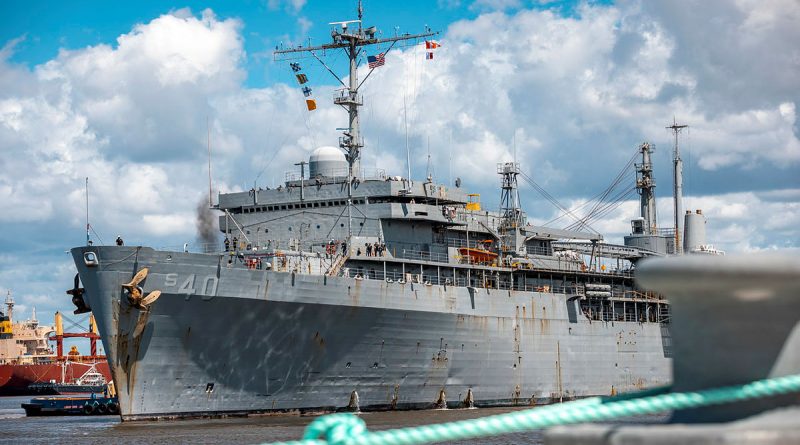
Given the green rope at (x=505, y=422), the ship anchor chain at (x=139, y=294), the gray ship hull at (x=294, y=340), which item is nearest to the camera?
the green rope at (x=505, y=422)

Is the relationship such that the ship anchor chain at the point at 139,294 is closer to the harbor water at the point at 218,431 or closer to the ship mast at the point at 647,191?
the harbor water at the point at 218,431

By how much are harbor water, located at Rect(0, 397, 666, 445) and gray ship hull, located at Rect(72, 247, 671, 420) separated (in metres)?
0.81

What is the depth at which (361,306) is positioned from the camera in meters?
34.5

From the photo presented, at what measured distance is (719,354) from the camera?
4234 mm

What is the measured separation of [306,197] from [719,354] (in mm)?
35867

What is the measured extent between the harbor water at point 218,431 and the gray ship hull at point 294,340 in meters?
0.81

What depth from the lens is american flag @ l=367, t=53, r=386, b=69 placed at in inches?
1629

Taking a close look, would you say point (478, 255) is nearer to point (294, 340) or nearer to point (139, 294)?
point (294, 340)

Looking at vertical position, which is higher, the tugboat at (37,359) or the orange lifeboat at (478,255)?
the orange lifeboat at (478,255)

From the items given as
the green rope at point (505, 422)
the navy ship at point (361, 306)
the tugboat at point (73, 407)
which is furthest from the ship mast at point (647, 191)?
the green rope at point (505, 422)

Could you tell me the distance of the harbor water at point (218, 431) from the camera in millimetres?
26781

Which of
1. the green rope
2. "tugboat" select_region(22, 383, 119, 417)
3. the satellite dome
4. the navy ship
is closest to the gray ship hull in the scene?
the navy ship

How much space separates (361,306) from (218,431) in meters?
7.23

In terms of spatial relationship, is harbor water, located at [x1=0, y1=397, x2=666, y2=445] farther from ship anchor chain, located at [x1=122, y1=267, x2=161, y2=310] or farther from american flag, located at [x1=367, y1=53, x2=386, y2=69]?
american flag, located at [x1=367, y1=53, x2=386, y2=69]
